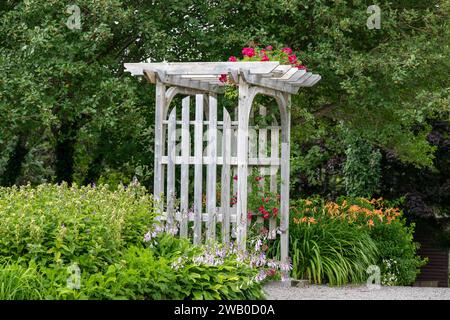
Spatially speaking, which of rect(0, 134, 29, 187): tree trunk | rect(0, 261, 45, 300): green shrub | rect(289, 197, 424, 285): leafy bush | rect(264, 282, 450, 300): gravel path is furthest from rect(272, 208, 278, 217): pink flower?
rect(0, 134, 29, 187): tree trunk

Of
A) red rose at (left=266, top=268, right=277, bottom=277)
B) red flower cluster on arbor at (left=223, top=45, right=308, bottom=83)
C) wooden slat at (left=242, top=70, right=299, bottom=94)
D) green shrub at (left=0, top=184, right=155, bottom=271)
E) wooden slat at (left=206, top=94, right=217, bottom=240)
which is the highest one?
red flower cluster on arbor at (left=223, top=45, right=308, bottom=83)

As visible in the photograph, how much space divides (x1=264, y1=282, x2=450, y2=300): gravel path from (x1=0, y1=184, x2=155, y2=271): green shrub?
2128 millimetres

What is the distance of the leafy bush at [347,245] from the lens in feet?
32.8

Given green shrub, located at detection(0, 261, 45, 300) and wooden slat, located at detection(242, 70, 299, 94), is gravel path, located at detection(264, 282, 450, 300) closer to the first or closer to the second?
wooden slat, located at detection(242, 70, 299, 94)

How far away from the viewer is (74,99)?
11297mm

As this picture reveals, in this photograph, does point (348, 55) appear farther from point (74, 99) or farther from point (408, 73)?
point (74, 99)

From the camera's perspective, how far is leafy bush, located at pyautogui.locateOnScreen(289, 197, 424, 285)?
32.8 ft

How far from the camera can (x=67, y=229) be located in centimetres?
627

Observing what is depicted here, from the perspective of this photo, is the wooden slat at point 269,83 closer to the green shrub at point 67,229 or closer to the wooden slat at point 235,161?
the wooden slat at point 235,161

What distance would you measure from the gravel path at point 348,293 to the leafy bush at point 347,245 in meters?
0.38

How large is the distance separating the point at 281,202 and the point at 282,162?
0.50 meters

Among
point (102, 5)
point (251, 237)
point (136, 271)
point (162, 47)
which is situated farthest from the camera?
point (162, 47)

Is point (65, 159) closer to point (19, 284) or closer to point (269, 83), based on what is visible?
point (269, 83)

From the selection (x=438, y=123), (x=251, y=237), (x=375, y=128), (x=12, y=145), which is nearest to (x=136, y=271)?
(x=251, y=237)
